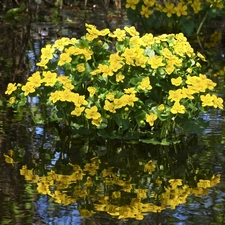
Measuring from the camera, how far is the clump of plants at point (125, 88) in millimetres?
5191

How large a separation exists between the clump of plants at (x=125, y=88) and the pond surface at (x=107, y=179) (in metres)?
0.17

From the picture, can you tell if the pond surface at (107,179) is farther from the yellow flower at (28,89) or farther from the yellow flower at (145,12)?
the yellow flower at (145,12)

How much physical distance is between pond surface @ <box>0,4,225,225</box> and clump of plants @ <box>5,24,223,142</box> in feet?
0.56

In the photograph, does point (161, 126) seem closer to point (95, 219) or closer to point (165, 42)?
point (165, 42)

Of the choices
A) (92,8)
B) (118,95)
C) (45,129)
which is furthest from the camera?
(92,8)

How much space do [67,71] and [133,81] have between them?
52 centimetres

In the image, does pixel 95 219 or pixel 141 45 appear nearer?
pixel 95 219

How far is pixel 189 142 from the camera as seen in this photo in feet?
18.3

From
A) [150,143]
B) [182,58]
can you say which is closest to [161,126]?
[150,143]

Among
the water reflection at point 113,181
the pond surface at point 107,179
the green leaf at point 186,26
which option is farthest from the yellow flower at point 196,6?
the water reflection at point 113,181

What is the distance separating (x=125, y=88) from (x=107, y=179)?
0.89 meters

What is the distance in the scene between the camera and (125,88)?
535cm

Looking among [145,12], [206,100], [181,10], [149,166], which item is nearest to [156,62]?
[206,100]

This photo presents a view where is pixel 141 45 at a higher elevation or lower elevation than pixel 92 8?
lower
